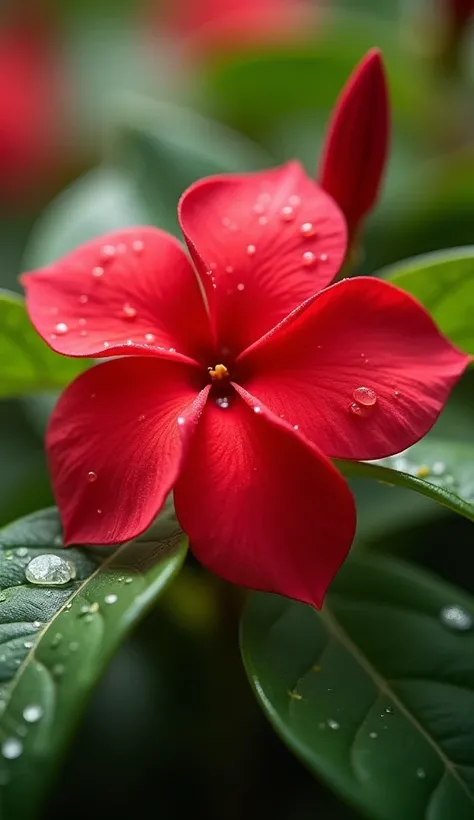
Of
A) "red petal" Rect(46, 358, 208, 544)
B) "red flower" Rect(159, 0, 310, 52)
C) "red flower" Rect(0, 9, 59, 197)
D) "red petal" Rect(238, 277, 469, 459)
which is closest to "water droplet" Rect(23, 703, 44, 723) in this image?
"red petal" Rect(46, 358, 208, 544)

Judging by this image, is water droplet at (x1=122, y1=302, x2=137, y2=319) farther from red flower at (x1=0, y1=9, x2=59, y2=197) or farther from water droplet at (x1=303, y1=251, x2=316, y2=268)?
red flower at (x1=0, y1=9, x2=59, y2=197)

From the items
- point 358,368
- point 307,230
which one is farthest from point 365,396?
point 307,230

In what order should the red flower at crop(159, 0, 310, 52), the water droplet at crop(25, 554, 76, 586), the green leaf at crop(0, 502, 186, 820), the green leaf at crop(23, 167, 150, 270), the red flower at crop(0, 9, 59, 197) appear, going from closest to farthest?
1. the green leaf at crop(0, 502, 186, 820)
2. the water droplet at crop(25, 554, 76, 586)
3. the green leaf at crop(23, 167, 150, 270)
4. the red flower at crop(159, 0, 310, 52)
5. the red flower at crop(0, 9, 59, 197)

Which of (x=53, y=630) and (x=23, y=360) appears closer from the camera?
(x=53, y=630)

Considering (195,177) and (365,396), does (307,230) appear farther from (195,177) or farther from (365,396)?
(195,177)

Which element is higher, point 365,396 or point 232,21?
point 232,21

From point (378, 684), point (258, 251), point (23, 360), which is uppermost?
point (258, 251)

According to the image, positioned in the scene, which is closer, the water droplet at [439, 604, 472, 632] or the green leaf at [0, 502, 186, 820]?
the green leaf at [0, 502, 186, 820]

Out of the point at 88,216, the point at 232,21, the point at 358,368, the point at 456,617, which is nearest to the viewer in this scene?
the point at 358,368
